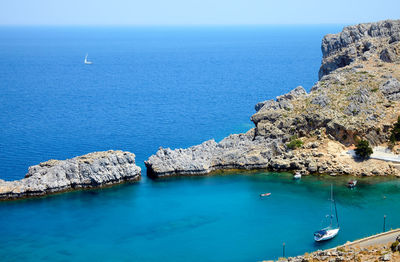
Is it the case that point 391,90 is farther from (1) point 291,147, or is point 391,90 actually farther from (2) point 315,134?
(1) point 291,147

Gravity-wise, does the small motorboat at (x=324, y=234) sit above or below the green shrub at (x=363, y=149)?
below

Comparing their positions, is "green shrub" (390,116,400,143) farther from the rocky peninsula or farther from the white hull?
the white hull

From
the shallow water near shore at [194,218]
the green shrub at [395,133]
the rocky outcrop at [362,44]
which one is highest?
the rocky outcrop at [362,44]

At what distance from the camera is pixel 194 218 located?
229ft

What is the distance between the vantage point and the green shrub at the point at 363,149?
80.4 metres

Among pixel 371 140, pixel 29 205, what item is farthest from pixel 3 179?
pixel 371 140

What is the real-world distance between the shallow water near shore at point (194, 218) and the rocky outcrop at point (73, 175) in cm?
133

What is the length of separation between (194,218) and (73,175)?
764 inches

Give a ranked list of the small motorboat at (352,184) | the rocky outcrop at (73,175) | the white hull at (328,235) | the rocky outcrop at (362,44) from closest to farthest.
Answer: the white hull at (328,235) → the rocky outcrop at (73,175) → the small motorboat at (352,184) → the rocky outcrop at (362,44)

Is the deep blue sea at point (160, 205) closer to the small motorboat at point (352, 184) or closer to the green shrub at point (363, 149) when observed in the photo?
the small motorboat at point (352, 184)

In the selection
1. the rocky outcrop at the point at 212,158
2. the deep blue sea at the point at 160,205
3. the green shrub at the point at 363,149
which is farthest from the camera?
the rocky outcrop at the point at 212,158

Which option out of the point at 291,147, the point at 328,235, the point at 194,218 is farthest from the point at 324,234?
the point at 291,147

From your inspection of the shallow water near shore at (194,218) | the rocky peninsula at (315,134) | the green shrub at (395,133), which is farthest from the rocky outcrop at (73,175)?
the green shrub at (395,133)

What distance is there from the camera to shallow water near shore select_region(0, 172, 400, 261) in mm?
61156
